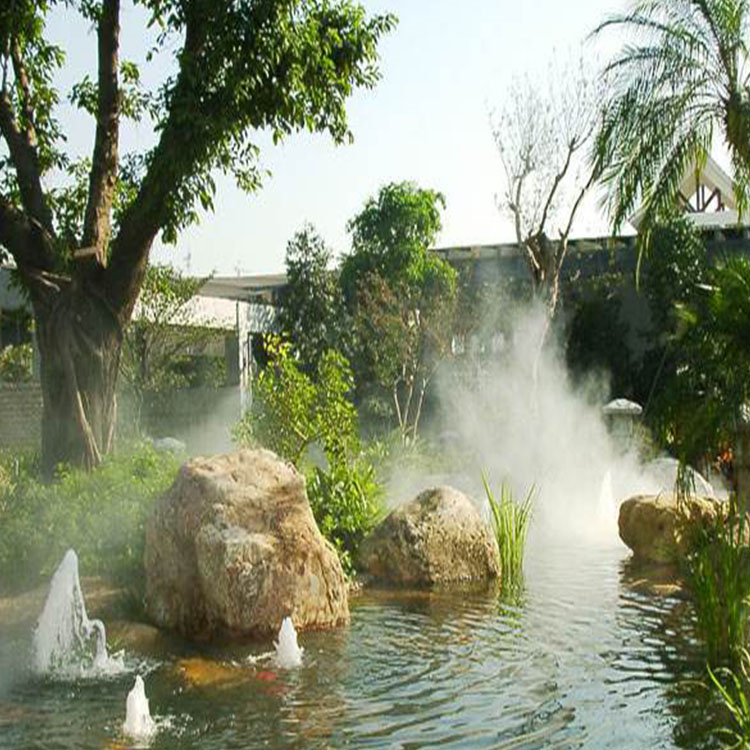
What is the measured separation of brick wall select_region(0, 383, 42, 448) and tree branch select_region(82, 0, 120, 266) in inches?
477

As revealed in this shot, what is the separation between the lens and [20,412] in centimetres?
2534

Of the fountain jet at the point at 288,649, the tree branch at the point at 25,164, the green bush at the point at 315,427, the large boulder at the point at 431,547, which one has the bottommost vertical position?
the fountain jet at the point at 288,649

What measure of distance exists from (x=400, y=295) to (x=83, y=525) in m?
18.0

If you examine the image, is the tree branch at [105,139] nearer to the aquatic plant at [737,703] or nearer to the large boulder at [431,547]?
the large boulder at [431,547]

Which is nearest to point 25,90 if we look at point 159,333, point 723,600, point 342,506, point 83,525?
point 83,525

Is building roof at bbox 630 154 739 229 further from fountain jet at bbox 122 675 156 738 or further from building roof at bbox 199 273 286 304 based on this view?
fountain jet at bbox 122 675 156 738

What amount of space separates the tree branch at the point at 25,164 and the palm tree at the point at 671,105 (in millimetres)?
6358

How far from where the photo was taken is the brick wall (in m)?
25.2

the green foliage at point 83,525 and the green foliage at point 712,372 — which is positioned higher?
the green foliage at point 712,372

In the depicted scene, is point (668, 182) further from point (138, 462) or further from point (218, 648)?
point (218, 648)

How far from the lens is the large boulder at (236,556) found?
9102 millimetres

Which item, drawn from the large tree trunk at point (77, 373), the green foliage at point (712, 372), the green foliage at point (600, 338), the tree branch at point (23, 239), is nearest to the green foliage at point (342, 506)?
the large tree trunk at point (77, 373)

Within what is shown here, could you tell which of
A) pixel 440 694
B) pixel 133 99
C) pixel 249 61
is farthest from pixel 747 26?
pixel 440 694

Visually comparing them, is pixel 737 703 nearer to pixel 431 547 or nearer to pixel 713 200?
pixel 431 547
